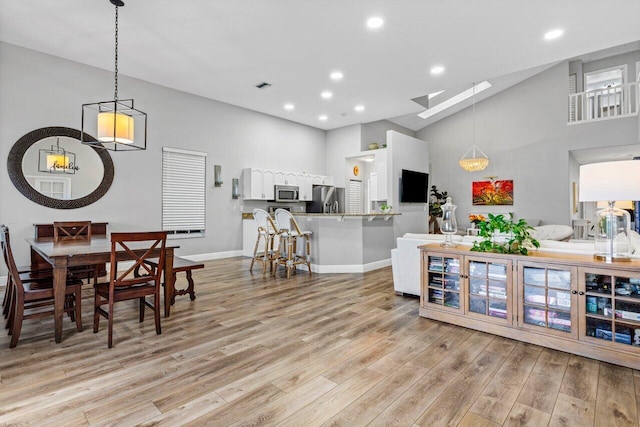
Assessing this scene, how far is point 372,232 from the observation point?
576 cm

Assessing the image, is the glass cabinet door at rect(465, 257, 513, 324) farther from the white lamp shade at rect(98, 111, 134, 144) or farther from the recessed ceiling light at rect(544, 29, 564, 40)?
the white lamp shade at rect(98, 111, 134, 144)

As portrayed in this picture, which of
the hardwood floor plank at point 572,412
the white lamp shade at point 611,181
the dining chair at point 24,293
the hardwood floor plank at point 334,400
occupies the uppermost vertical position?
the white lamp shade at point 611,181

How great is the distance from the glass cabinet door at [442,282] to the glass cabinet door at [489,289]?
12 centimetres

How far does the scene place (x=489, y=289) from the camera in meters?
2.82

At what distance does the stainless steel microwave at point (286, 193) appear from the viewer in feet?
24.9

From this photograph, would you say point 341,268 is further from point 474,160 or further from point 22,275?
point 474,160

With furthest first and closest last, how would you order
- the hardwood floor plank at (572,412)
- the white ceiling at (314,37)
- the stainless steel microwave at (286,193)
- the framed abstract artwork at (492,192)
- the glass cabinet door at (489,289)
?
the framed abstract artwork at (492,192)
the stainless steel microwave at (286,193)
the white ceiling at (314,37)
the glass cabinet door at (489,289)
the hardwood floor plank at (572,412)

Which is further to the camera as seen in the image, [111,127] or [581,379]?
[111,127]

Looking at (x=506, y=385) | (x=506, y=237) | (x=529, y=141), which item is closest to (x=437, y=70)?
(x=506, y=237)

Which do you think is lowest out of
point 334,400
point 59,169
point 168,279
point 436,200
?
point 334,400

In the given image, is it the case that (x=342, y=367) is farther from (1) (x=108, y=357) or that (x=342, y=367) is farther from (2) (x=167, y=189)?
(2) (x=167, y=189)

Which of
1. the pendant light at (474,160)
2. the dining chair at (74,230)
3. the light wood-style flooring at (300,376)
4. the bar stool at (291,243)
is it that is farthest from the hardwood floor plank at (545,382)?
the pendant light at (474,160)

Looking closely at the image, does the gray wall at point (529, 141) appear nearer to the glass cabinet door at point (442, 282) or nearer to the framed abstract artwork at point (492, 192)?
the framed abstract artwork at point (492, 192)

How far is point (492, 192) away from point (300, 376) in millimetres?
8534
